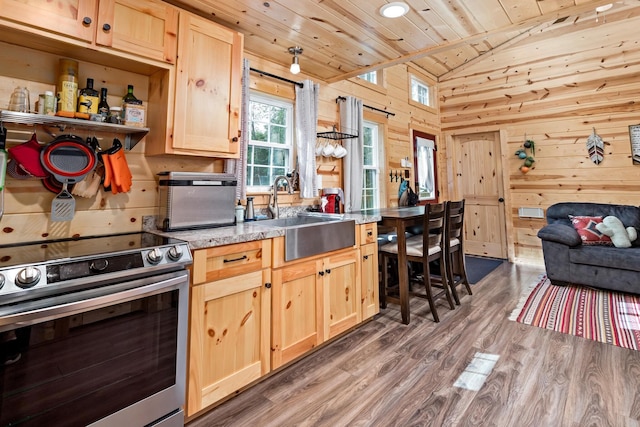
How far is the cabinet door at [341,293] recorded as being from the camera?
2.21m

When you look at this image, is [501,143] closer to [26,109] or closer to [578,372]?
[578,372]

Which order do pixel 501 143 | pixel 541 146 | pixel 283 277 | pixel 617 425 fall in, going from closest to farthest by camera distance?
pixel 617 425
pixel 283 277
pixel 541 146
pixel 501 143

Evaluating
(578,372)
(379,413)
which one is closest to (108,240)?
(379,413)

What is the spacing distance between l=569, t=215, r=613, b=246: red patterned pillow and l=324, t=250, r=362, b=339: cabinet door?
Result: 9.93 ft

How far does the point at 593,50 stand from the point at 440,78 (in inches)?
84.0

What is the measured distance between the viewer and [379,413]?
1.62 metres

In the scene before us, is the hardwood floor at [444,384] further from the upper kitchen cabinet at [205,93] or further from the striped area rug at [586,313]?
the upper kitchen cabinet at [205,93]

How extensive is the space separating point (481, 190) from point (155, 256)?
5466 mm

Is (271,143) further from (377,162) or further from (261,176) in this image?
(377,162)

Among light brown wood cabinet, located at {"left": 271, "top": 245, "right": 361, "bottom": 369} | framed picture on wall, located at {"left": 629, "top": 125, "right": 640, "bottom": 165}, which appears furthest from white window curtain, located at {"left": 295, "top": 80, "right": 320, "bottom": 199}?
framed picture on wall, located at {"left": 629, "top": 125, "right": 640, "bottom": 165}

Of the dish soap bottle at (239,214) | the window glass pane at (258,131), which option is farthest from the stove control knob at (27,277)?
the window glass pane at (258,131)

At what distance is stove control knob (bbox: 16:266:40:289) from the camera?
1.02 metres

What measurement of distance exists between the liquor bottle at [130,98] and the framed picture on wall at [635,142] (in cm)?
573

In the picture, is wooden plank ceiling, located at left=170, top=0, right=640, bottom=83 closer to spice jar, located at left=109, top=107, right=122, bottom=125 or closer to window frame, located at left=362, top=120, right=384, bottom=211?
spice jar, located at left=109, top=107, right=122, bottom=125
